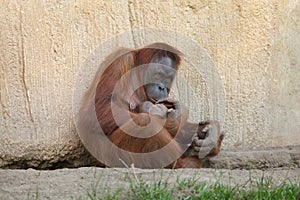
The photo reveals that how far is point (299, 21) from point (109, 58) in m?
1.48

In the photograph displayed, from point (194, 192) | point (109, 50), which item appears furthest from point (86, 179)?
point (109, 50)

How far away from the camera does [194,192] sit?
9.43 ft

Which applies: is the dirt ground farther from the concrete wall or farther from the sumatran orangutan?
the concrete wall

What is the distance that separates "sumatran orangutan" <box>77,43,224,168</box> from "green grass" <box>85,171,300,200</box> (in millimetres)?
873

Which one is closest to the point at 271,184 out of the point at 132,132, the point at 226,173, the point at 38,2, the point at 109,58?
the point at 226,173

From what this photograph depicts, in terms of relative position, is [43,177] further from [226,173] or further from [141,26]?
[141,26]

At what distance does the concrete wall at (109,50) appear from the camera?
4.01 metres

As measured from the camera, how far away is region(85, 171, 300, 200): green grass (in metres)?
2.75

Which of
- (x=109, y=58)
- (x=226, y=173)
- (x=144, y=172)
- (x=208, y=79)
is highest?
(x=208, y=79)

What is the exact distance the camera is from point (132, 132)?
3.85 metres

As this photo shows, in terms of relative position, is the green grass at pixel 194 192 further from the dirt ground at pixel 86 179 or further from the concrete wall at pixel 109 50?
the concrete wall at pixel 109 50

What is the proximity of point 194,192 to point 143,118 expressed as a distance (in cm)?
103

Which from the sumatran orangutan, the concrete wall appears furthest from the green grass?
the concrete wall

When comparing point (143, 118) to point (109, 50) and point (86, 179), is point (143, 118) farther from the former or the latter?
point (86, 179)
